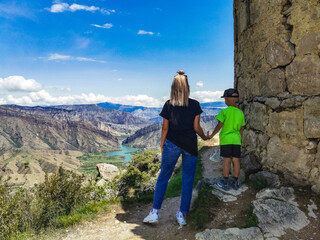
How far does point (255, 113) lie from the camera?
19.2 ft

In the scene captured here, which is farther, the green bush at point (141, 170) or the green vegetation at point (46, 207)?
the green bush at point (141, 170)

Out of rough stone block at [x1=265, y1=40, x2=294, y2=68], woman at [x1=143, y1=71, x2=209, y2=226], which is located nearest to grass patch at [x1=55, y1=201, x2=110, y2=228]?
woman at [x1=143, y1=71, x2=209, y2=226]

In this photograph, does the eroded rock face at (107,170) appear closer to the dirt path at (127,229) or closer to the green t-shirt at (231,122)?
the dirt path at (127,229)

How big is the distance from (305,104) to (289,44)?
4.45 feet

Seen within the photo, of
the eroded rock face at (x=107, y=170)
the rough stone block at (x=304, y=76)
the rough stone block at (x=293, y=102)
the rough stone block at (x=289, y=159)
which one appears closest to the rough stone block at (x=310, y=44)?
the rough stone block at (x=304, y=76)

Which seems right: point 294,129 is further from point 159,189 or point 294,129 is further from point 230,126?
point 159,189

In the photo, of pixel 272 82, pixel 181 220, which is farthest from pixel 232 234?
pixel 272 82

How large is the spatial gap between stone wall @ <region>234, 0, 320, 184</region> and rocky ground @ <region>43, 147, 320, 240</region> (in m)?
0.65

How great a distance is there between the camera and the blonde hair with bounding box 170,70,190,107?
4.30 meters

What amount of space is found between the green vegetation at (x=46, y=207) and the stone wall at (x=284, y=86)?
13.8ft

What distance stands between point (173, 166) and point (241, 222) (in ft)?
5.09

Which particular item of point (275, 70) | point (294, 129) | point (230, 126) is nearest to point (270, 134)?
point (294, 129)

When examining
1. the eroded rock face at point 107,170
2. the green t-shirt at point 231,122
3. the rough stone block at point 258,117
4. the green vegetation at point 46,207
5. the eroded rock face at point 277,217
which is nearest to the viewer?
the eroded rock face at point 277,217

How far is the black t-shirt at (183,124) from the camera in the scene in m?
4.34
